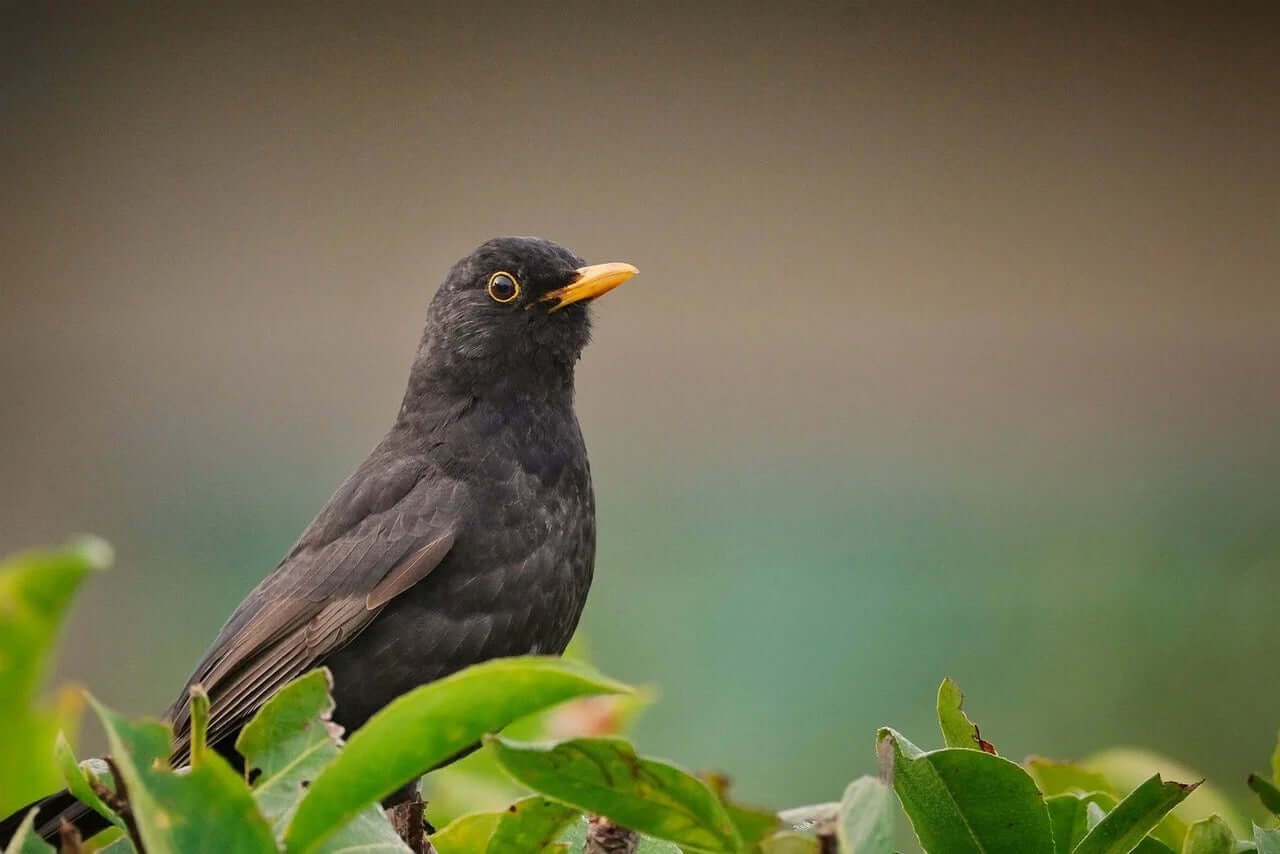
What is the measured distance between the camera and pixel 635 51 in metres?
11.3

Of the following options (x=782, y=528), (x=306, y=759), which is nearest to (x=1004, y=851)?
(x=306, y=759)

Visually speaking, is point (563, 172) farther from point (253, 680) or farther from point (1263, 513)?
point (253, 680)

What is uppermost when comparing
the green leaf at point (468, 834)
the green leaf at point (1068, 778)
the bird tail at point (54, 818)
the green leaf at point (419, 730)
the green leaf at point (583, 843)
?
the green leaf at point (419, 730)

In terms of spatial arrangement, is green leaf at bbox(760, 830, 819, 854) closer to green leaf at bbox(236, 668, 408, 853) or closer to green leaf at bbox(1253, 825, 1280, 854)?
green leaf at bbox(236, 668, 408, 853)

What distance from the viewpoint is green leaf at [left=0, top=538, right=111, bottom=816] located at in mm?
1617

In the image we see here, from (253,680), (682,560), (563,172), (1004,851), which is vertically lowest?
(682,560)

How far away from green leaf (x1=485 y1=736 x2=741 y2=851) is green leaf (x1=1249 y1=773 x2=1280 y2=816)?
63cm

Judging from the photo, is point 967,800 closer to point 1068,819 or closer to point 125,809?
A: point 1068,819

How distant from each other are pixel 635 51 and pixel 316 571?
8464 mm

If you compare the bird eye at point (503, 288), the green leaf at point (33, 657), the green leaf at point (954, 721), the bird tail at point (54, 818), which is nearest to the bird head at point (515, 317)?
the bird eye at point (503, 288)

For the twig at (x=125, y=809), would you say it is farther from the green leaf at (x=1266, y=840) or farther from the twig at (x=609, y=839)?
the green leaf at (x=1266, y=840)

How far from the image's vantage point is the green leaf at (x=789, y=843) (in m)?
1.29

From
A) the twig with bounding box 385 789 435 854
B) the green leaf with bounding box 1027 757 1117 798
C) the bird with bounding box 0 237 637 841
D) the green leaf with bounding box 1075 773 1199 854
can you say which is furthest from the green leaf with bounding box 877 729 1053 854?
the bird with bounding box 0 237 637 841

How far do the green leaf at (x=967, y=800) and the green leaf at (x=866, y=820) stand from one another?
0.15m
